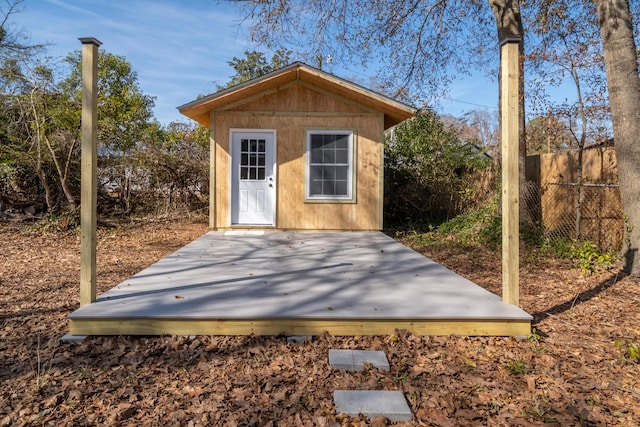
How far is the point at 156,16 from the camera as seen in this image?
10.9m

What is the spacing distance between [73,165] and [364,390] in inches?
398

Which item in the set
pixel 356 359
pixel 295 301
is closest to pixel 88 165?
pixel 295 301

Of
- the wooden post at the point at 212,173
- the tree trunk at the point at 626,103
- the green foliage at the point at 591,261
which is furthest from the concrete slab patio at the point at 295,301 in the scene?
the wooden post at the point at 212,173

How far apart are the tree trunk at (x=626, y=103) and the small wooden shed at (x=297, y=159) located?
3.73 meters

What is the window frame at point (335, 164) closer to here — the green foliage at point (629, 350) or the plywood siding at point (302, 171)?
the plywood siding at point (302, 171)

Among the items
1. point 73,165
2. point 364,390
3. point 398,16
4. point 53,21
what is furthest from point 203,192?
point 364,390

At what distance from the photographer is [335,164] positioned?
8812 millimetres

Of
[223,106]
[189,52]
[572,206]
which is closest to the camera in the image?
[572,206]

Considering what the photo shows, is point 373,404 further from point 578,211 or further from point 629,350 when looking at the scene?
point 578,211

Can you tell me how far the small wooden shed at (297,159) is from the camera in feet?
28.4

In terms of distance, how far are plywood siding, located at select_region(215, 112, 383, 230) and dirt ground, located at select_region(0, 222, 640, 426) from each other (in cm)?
501

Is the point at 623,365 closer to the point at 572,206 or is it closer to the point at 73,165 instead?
the point at 572,206

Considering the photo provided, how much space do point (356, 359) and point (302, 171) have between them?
6.35m

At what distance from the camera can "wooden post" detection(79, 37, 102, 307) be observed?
10.8 feet
